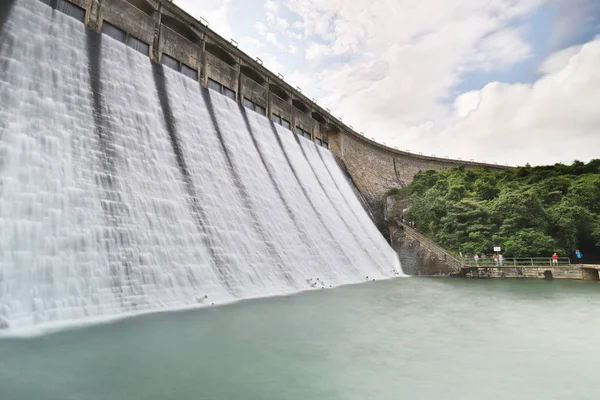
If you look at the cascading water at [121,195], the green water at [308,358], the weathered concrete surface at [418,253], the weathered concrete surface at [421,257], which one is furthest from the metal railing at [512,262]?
the green water at [308,358]

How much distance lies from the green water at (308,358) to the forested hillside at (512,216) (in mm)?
13022

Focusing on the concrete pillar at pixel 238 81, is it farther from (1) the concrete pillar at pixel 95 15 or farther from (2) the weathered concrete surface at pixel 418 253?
(2) the weathered concrete surface at pixel 418 253

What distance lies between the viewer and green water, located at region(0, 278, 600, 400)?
324cm

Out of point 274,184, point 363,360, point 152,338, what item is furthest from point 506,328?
point 274,184

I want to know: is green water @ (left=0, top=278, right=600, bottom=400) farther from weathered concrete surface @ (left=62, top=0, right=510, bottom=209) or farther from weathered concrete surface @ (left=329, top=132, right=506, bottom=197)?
weathered concrete surface @ (left=329, top=132, right=506, bottom=197)

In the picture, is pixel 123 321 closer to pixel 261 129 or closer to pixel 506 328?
pixel 506 328

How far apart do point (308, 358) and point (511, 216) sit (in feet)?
61.9

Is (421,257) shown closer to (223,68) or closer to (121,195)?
(223,68)

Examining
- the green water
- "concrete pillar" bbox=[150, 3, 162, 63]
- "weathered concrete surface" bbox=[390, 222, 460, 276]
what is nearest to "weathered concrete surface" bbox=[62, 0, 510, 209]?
"concrete pillar" bbox=[150, 3, 162, 63]

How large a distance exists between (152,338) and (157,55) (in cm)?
1134

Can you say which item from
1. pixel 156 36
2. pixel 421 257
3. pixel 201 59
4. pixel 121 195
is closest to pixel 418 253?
pixel 421 257

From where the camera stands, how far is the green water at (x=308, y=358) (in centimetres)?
324

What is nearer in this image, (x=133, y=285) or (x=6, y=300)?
(x=6, y=300)

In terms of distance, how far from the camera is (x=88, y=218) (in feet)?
22.6
